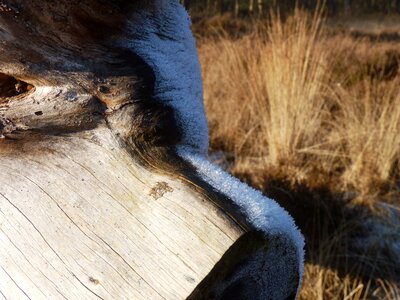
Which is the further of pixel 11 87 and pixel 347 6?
pixel 347 6

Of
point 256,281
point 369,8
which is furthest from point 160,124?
point 369,8

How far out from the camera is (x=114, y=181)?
77 centimetres

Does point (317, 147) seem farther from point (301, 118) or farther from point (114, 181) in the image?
point (114, 181)

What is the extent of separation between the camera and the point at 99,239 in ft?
2.33

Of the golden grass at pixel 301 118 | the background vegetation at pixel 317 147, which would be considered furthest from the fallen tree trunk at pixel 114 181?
the golden grass at pixel 301 118

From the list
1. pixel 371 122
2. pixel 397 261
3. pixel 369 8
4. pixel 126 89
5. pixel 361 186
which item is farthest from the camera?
pixel 369 8

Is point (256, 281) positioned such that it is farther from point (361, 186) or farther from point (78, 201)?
point (361, 186)

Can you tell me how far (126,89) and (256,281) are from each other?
379mm

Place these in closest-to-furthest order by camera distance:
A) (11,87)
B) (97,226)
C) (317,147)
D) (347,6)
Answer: (97,226) → (11,87) → (317,147) → (347,6)

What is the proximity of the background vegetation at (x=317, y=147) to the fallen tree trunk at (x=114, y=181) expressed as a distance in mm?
1147

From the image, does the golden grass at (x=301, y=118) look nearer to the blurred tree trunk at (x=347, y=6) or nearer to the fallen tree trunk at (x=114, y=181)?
the fallen tree trunk at (x=114, y=181)

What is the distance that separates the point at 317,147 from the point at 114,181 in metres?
2.20

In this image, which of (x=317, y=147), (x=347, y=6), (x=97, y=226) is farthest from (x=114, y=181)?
(x=347, y=6)

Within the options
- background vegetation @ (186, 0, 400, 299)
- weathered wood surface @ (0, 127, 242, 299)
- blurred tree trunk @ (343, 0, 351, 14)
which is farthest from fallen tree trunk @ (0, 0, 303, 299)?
blurred tree trunk @ (343, 0, 351, 14)
